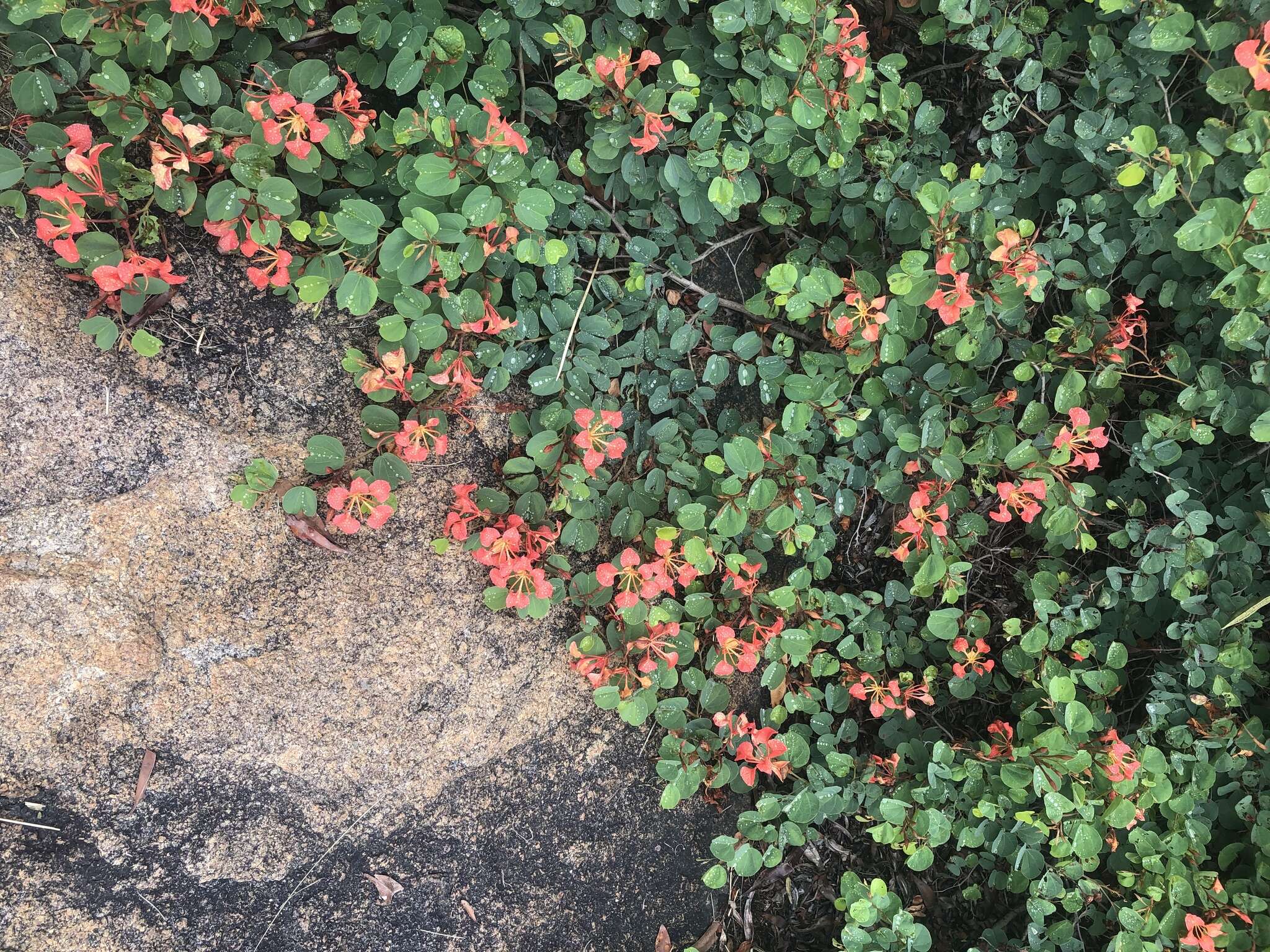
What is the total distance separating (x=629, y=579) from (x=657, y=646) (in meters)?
0.25

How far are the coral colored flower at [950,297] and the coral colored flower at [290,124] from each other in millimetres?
1677

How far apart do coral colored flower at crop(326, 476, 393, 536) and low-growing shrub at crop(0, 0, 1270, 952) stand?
1 cm

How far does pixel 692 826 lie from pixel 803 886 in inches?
21.2

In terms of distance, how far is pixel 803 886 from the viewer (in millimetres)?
3039

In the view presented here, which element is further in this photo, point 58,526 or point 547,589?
point 547,589

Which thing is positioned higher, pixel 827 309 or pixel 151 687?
pixel 827 309

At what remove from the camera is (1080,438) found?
90.8 inches

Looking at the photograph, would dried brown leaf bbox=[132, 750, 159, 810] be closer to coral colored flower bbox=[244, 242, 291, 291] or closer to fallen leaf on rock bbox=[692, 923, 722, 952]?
coral colored flower bbox=[244, 242, 291, 291]

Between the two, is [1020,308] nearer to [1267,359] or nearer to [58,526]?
[1267,359]

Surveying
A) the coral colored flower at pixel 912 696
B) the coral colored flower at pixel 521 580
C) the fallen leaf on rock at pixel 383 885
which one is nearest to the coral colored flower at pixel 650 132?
the coral colored flower at pixel 521 580

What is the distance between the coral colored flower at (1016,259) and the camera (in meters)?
2.21

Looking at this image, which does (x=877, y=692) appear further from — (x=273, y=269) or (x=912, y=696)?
(x=273, y=269)

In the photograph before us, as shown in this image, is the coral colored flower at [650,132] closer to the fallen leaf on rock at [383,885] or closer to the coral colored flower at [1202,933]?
the fallen leaf on rock at [383,885]

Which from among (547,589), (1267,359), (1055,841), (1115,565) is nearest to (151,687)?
(547,589)
